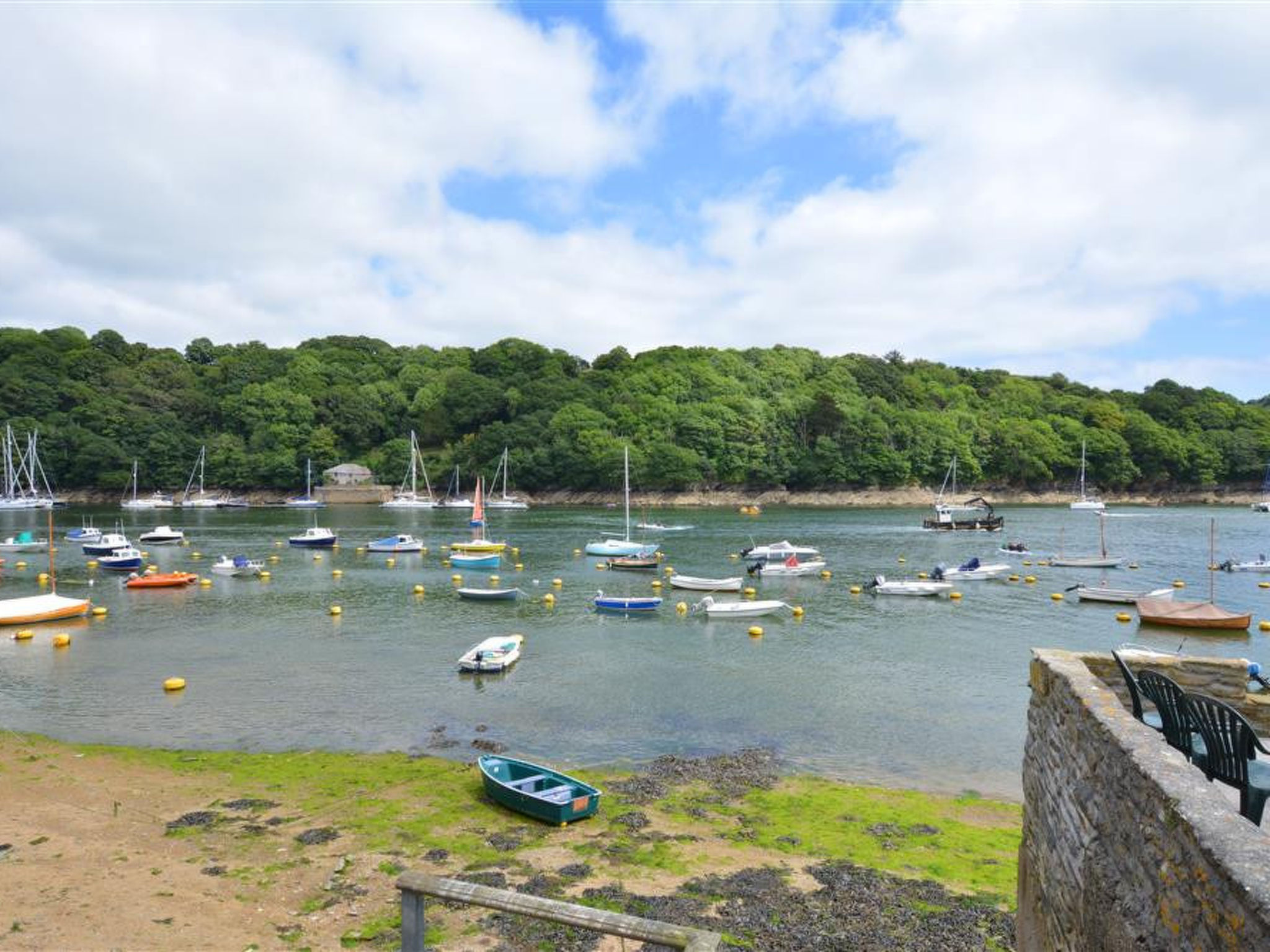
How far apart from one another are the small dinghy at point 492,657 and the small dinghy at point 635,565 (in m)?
25.1

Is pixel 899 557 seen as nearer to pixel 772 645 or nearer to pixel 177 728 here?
pixel 772 645

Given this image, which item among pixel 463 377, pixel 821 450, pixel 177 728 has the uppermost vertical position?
pixel 463 377

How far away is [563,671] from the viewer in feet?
93.1

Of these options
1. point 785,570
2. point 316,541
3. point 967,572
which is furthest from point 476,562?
point 967,572

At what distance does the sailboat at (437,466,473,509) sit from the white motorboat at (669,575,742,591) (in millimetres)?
79753

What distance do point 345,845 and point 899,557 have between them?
180ft

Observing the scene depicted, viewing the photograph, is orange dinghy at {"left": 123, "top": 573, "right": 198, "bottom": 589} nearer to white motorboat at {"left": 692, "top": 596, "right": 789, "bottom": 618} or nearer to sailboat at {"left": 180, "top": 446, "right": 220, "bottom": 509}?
white motorboat at {"left": 692, "top": 596, "right": 789, "bottom": 618}

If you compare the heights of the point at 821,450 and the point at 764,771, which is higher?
the point at 821,450

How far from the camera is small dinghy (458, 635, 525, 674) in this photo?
90.7ft

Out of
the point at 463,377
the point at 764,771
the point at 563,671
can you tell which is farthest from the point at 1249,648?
the point at 463,377

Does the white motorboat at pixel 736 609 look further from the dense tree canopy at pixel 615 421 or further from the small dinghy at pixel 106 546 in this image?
the dense tree canopy at pixel 615 421

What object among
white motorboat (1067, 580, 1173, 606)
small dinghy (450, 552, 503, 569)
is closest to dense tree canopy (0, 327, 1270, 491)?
small dinghy (450, 552, 503, 569)

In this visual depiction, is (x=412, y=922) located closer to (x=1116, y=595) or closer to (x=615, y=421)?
(x=1116, y=595)

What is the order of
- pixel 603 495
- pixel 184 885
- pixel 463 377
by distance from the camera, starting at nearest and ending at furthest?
1. pixel 184 885
2. pixel 603 495
3. pixel 463 377
